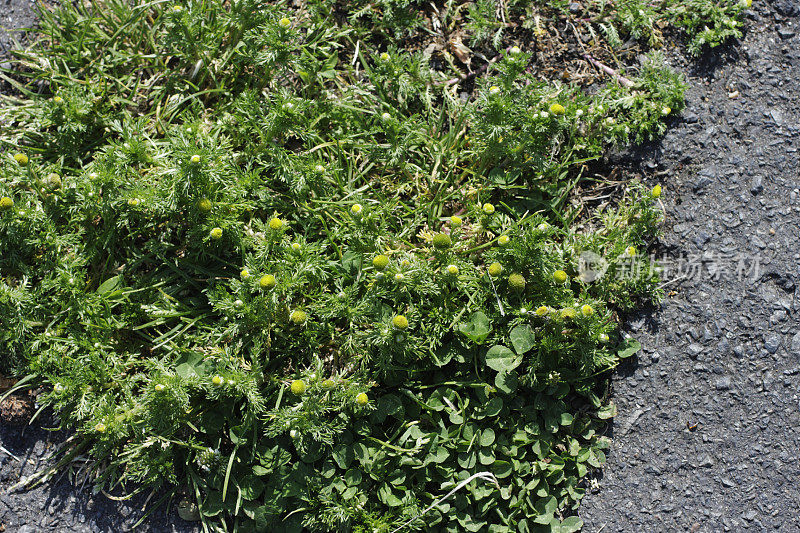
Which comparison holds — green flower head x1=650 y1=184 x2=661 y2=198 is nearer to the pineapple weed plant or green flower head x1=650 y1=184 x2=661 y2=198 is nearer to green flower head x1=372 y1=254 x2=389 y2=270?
the pineapple weed plant

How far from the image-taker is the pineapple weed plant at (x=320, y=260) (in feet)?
10.2

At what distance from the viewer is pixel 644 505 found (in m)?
3.20

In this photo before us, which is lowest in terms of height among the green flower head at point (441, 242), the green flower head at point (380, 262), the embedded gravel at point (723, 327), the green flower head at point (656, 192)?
the embedded gravel at point (723, 327)

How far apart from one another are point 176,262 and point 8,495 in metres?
1.53

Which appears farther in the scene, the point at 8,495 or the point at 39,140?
the point at 39,140

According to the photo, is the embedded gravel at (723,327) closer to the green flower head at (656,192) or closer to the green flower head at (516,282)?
the green flower head at (656,192)

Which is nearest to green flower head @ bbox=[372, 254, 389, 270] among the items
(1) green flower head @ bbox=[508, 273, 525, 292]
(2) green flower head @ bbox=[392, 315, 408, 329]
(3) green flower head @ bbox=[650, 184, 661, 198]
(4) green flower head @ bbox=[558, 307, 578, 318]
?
(2) green flower head @ bbox=[392, 315, 408, 329]

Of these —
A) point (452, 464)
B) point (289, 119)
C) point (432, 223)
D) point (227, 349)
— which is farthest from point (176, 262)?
point (452, 464)

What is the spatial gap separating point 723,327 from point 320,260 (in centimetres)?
220

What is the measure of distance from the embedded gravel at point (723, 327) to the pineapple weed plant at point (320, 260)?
0.18 metres

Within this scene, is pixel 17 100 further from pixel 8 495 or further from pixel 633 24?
pixel 633 24

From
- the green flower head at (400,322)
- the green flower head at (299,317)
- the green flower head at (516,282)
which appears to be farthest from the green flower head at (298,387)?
the green flower head at (516,282)

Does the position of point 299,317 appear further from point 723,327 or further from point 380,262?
point 723,327

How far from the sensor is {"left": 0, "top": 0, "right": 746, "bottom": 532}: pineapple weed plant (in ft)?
10.2
